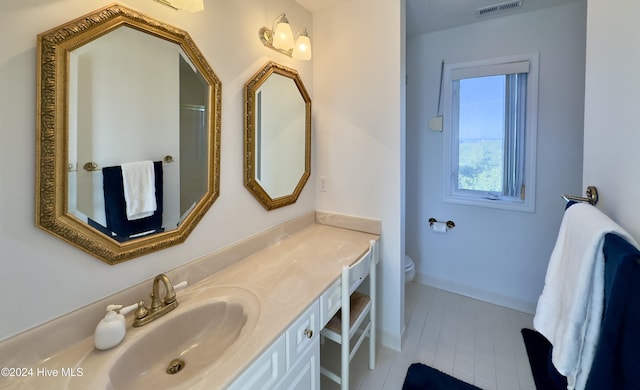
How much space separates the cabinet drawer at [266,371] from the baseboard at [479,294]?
2237 millimetres

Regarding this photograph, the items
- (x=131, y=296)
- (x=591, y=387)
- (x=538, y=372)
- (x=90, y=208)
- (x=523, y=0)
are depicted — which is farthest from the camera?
(x=523, y=0)

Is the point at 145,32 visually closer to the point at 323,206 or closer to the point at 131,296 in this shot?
the point at 131,296

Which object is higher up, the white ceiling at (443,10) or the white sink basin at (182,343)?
the white ceiling at (443,10)

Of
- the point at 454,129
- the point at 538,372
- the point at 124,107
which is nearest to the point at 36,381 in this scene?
the point at 124,107

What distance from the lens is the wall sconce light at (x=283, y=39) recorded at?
5.18ft

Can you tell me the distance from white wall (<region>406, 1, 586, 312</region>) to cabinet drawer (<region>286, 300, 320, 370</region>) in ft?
6.48

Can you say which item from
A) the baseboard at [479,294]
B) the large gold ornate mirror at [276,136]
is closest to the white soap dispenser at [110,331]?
the large gold ornate mirror at [276,136]

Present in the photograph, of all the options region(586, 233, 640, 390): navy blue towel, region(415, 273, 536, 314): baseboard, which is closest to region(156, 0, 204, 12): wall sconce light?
region(586, 233, 640, 390): navy blue towel

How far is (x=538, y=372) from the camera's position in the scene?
1.71m

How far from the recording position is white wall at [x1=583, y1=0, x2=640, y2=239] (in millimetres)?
822

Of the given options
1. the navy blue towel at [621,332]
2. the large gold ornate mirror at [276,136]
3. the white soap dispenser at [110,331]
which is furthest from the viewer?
the large gold ornate mirror at [276,136]

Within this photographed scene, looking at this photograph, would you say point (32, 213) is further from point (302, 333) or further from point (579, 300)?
point (579, 300)

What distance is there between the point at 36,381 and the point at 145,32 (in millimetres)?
1204

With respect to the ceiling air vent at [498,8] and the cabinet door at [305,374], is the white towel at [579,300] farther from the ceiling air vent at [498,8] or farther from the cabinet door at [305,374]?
the ceiling air vent at [498,8]
